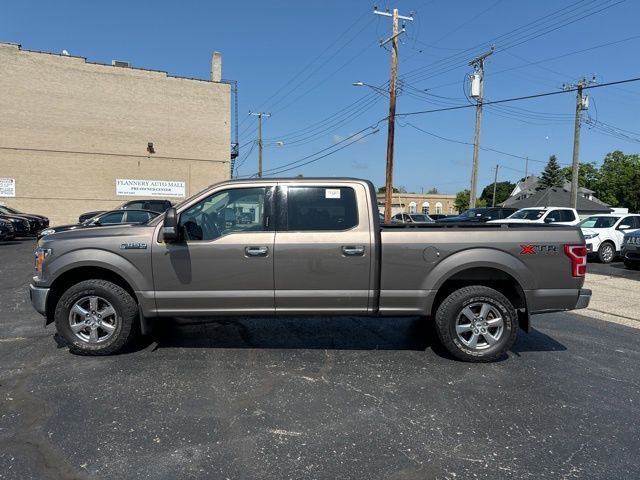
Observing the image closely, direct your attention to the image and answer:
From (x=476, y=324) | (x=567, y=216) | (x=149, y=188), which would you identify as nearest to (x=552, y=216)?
(x=567, y=216)

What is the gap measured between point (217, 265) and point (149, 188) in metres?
31.7

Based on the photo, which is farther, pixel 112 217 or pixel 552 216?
pixel 552 216

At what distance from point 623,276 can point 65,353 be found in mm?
13622

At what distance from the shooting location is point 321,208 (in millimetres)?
5203

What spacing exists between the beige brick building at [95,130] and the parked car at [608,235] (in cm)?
2604

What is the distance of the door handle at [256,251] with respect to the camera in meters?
5.03

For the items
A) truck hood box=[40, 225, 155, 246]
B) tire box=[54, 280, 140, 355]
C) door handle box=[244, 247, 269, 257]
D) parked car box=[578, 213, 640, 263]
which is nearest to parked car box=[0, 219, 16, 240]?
truck hood box=[40, 225, 155, 246]

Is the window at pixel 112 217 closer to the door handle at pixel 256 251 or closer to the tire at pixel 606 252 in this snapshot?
the door handle at pixel 256 251

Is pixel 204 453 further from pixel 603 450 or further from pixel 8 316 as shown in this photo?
pixel 8 316

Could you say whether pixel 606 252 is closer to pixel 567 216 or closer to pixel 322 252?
pixel 567 216

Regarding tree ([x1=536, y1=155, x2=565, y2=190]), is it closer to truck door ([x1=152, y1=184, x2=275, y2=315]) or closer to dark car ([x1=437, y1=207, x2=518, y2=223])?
dark car ([x1=437, y1=207, x2=518, y2=223])

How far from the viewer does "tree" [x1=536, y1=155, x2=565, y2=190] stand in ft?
318

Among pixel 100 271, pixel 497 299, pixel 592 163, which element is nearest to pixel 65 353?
pixel 100 271

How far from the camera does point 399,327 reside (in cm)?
664
